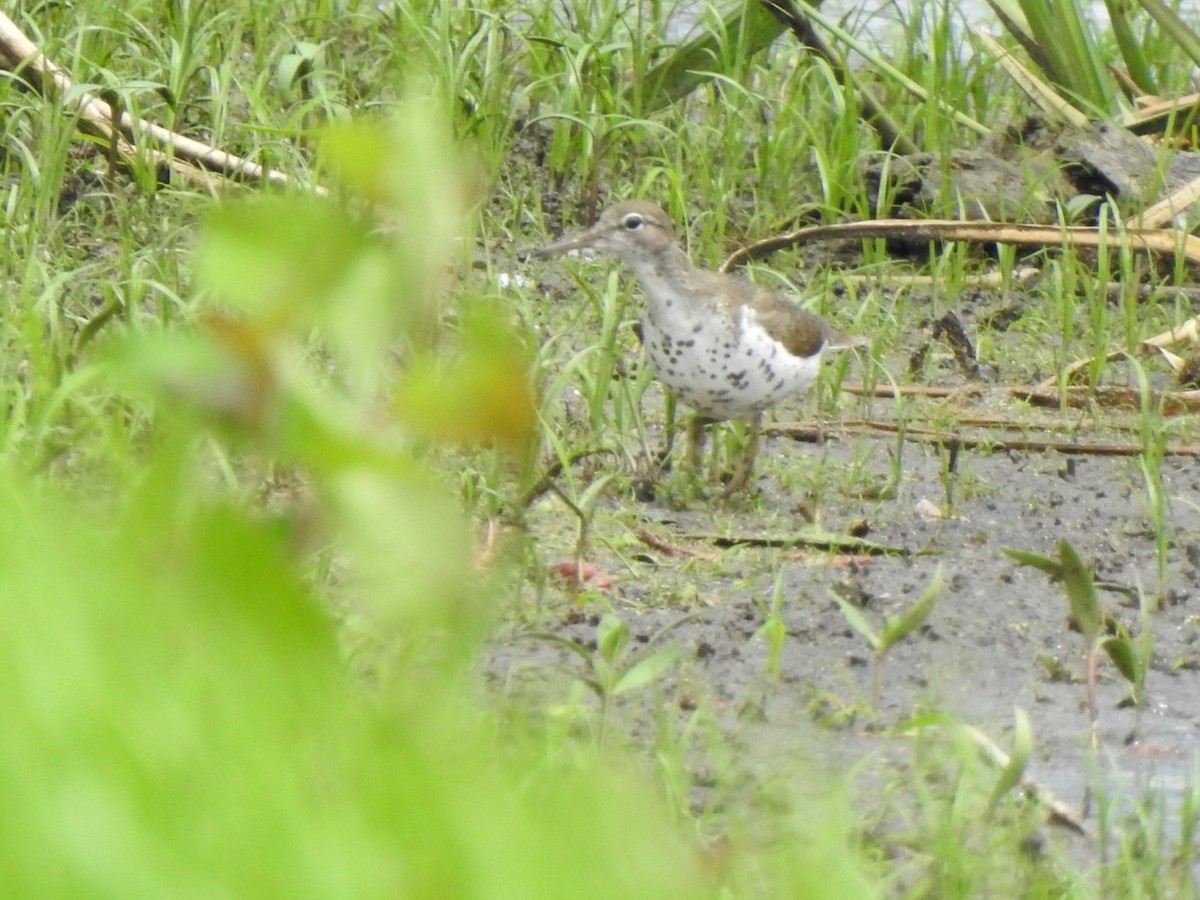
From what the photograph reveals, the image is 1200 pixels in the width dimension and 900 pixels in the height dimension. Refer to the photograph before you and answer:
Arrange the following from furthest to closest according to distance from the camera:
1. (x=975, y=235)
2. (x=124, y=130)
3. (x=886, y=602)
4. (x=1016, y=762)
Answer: (x=975, y=235)
(x=124, y=130)
(x=886, y=602)
(x=1016, y=762)

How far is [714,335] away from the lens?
16.4 feet

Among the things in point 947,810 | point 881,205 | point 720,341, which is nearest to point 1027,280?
point 881,205

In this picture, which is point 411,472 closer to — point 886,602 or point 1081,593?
point 1081,593

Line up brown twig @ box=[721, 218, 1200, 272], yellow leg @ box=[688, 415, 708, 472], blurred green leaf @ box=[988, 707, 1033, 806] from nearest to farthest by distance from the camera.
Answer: blurred green leaf @ box=[988, 707, 1033, 806] < yellow leg @ box=[688, 415, 708, 472] < brown twig @ box=[721, 218, 1200, 272]

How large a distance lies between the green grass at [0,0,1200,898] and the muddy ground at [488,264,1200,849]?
36 mm

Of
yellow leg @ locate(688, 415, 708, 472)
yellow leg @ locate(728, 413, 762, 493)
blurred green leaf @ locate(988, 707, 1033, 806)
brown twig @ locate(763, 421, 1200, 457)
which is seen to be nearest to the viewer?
blurred green leaf @ locate(988, 707, 1033, 806)

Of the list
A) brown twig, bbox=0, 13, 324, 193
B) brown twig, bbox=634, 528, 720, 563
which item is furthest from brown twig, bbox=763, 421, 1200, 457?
brown twig, bbox=0, 13, 324, 193

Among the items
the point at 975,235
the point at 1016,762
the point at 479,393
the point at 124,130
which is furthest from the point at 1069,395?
the point at 479,393

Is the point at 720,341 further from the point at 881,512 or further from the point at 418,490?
the point at 418,490

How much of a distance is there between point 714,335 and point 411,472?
13.3ft

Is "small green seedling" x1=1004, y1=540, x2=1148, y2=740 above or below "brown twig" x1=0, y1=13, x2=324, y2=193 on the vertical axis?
below

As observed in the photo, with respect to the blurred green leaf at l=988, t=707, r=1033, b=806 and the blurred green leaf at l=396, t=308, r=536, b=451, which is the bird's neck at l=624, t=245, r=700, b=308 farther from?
the blurred green leaf at l=396, t=308, r=536, b=451

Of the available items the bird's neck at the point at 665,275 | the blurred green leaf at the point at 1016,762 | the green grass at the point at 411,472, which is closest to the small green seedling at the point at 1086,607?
the green grass at the point at 411,472

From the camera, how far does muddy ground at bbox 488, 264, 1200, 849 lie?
3.43 metres
